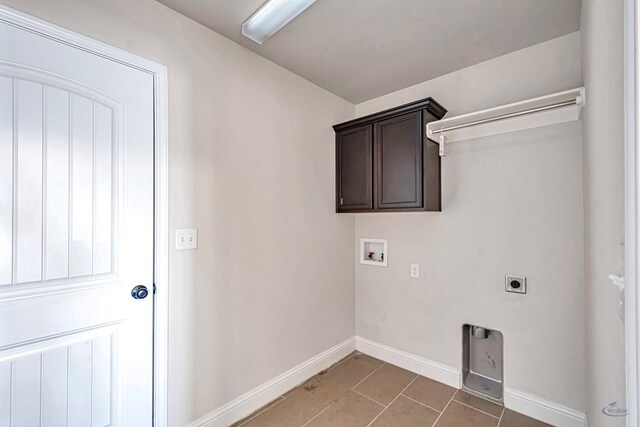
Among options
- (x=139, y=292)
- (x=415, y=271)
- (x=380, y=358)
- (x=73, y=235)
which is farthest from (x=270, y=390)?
(x=73, y=235)

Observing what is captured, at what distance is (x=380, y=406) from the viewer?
2.08 m

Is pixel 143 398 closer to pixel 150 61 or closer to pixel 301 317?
pixel 301 317

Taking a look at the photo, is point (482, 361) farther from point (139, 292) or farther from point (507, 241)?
point (139, 292)

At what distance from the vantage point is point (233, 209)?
1.96m

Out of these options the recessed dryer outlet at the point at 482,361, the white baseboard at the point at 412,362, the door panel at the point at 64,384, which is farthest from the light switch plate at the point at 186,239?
the recessed dryer outlet at the point at 482,361

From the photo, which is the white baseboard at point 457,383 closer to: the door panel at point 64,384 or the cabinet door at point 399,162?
the cabinet door at point 399,162

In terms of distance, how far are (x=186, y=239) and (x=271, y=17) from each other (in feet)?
4.51

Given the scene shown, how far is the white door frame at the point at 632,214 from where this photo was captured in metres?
0.52

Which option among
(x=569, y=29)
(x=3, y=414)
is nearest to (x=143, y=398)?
(x=3, y=414)

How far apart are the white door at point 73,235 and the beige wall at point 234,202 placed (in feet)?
0.53

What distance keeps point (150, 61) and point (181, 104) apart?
0.84 ft

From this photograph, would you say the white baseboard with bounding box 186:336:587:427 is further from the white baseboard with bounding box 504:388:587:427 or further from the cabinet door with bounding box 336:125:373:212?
the cabinet door with bounding box 336:125:373:212

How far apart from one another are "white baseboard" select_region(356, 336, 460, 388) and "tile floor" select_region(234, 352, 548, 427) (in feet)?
0.17

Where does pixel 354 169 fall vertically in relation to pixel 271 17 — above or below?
below
